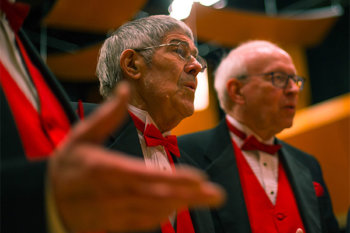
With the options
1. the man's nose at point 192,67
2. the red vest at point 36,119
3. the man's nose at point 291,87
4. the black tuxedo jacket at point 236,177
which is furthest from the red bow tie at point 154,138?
the man's nose at point 291,87

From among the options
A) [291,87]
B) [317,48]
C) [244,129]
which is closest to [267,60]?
[291,87]

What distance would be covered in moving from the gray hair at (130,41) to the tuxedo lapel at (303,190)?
83 centimetres

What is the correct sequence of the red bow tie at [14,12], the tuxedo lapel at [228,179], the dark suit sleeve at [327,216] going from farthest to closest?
the dark suit sleeve at [327,216], the tuxedo lapel at [228,179], the red bow tie at [14,12]

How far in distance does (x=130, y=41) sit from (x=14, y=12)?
23.7 inches

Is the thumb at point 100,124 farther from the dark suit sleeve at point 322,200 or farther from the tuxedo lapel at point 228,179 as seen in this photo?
the dark suit sleeve at point 322,200

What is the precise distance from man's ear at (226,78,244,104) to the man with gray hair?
1.96 feet

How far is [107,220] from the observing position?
25.2 inches

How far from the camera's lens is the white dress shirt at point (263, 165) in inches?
70.9

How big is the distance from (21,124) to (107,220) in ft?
1.08

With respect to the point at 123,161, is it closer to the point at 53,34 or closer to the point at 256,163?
the point at 256,163

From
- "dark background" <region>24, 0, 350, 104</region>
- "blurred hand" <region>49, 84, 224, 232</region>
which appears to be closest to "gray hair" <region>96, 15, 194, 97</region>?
"blurred hand" <region>49, 84, 224, 232</region>

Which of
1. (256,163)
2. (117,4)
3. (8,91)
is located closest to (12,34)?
(8,91)

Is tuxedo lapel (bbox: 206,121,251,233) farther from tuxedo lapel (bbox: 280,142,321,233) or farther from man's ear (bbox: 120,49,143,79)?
man's ear (bbox: 120,49,143,79)

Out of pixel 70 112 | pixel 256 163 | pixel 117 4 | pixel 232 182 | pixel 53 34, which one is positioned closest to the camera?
pixel 70 112
